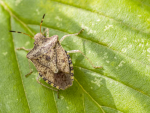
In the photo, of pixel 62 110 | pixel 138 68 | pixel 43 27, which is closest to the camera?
pixel 138 68

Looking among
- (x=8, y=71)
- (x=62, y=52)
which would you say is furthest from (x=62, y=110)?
(x=8, y=71)

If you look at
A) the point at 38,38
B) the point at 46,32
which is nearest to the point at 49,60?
the point at 38,38

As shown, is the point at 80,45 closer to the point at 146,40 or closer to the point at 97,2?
the point at 97,2

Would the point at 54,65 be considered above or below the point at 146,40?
below

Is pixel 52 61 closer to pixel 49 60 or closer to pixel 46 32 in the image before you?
pixel 49 60

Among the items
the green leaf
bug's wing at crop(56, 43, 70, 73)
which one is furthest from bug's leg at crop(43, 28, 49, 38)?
bug's wing at crop(56, 43, 70, 73)

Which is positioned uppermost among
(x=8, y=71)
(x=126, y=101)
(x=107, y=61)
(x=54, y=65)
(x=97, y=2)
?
(x=97, y=2)

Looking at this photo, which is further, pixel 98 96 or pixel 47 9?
pixel 47 9

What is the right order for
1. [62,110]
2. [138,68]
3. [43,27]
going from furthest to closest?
[43,27] < [62,110] < [138,68]
